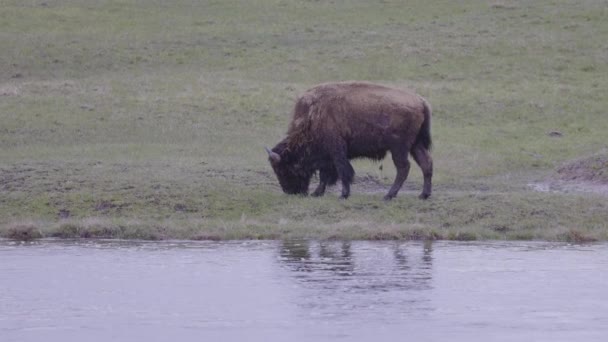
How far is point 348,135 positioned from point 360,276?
5313mm

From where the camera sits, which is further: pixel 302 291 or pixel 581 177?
pixel 581 177

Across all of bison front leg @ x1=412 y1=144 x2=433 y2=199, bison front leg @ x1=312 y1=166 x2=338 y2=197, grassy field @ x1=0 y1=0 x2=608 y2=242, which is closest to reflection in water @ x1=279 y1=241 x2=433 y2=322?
grassy field @ x1=0 y1=0 x2=608 y2=242

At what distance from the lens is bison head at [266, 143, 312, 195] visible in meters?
17.7

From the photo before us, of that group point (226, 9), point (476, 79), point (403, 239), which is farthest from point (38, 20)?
point (403, 239)

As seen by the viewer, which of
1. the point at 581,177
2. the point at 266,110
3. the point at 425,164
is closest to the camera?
the point at 425,164

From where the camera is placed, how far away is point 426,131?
17.1m

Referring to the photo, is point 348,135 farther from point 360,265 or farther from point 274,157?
point 360,265

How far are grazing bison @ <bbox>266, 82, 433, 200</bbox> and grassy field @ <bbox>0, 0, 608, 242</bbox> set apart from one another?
43 centimetres

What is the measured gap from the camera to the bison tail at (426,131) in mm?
16922

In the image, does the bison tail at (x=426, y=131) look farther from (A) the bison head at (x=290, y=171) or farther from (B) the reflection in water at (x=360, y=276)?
(B) the reflection in water at (x=360, y=276)

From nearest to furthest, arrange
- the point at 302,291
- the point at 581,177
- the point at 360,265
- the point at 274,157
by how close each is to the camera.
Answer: the point at 302,291
the point at 360,265
the point at 274,157
the point at 581,177

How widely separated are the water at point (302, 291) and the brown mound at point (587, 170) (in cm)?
482

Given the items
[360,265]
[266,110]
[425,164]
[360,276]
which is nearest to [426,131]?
[425,164]

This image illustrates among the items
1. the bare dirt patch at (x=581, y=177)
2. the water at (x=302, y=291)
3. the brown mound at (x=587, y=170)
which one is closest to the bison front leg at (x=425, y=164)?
the water at (x=302, y=291)
